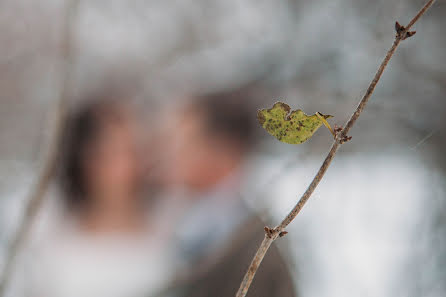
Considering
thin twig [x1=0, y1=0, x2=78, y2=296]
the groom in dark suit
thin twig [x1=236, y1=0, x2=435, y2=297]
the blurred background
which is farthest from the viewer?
the blurred background

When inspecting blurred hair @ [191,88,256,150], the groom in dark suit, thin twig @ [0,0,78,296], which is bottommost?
thin twig @ [0,0,78,296]

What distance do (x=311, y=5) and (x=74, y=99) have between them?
24.4 inches

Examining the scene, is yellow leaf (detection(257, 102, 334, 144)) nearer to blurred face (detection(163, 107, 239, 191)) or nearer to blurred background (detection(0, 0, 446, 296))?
blurred background (detection(0, 0, 446, 296))

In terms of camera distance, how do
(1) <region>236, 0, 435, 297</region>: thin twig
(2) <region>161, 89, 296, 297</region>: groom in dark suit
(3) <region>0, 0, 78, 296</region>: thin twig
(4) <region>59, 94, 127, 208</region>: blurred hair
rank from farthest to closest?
1. (4) <region>59, 94, 127, 208</region>: blurred hair
2. (2) <region>161, 89, 296, 297</region>: groom in dark suit
3. (3) <region>0, 0, 78, 296</region>: thin twig
4. (1) <region>236, 0, 435, 297</region>: thin twig

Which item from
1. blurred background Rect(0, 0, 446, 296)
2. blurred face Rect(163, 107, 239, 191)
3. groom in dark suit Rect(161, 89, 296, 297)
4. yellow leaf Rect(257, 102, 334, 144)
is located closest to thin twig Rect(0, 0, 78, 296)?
yellow leaf Rect(257, 102, 334, 144)

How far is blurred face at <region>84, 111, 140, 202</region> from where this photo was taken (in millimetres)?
1100

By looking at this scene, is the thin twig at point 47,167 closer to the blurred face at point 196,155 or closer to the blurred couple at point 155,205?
the blurred couple at point 155,205

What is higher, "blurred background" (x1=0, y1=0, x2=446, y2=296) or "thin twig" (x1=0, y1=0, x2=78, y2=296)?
"blurred background" (x1=0, y1=0, x2=446, y2=296)

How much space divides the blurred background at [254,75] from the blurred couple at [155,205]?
0.05ft

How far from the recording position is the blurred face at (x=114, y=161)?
1.10 m

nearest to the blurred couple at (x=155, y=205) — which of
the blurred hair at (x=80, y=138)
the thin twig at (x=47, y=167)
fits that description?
the blurred hair at (x=80, y=138)

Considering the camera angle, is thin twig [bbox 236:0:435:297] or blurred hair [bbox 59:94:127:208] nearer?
thin twig [bbox 236:0:435:297]

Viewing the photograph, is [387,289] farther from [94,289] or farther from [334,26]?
[334,26]

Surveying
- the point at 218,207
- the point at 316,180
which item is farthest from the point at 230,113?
the point at 316,180
